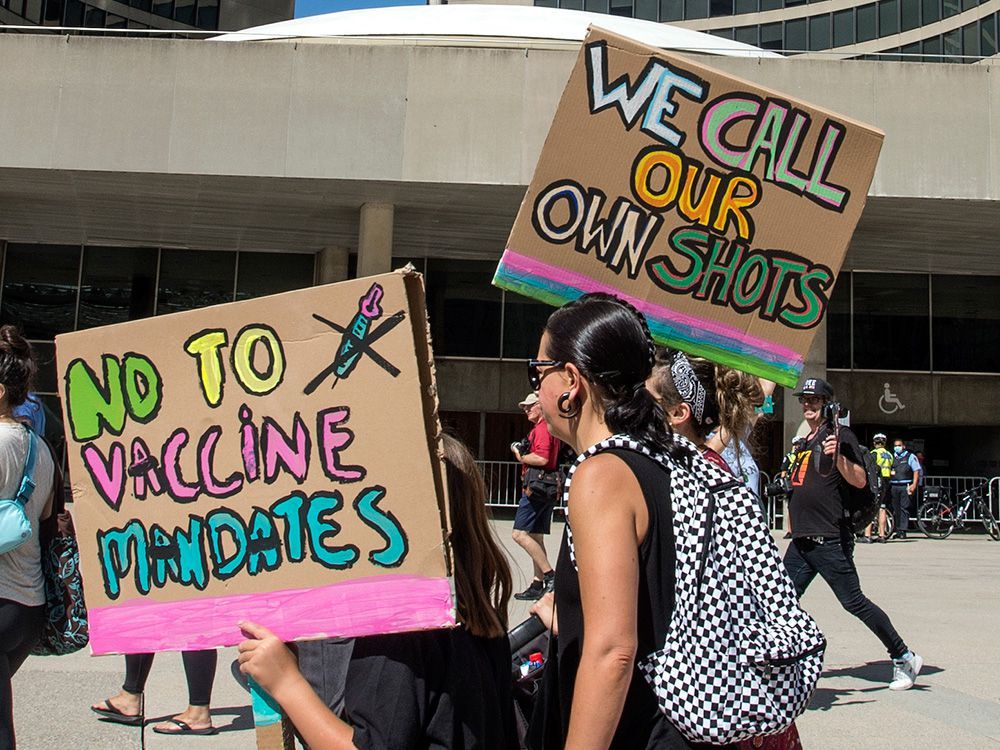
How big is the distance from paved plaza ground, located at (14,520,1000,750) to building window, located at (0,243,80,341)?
61.4 ft

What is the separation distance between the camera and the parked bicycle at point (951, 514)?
757 inches

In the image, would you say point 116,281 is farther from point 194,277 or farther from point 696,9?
point 696,9

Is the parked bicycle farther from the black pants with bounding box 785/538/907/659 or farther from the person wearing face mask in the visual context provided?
the black pants with bounding box 785/538/907/659

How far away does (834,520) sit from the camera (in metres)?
6.62

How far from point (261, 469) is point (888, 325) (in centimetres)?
2456

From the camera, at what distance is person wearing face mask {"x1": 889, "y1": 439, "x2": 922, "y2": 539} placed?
60.2ft

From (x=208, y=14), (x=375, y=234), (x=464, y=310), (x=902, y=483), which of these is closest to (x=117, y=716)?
(x=375, y=234)

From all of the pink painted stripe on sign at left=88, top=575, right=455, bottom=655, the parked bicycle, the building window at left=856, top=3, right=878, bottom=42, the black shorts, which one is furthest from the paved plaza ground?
the building window at left=856, top=3, right=878, bottom=42

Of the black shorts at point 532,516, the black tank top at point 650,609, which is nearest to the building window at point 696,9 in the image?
the black shorts at point 532,516

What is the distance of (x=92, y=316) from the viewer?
2530cm

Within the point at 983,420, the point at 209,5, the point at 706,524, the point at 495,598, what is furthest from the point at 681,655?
the point at 209,5

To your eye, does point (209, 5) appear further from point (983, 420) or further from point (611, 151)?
point (611, 151)

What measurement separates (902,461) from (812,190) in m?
15.9

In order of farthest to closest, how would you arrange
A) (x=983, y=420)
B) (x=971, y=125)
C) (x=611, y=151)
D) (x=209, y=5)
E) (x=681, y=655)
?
(x=209, y=5)
(x=983, y=420)
(x=971, y=125)
(x=611, y=151)
(x=681, y=655)
